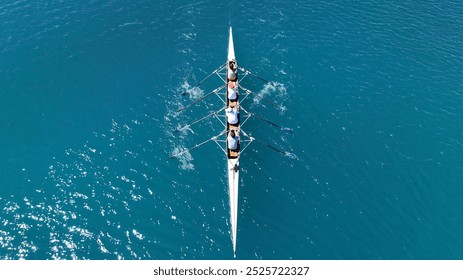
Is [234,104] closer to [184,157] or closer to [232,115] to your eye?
[232,115]

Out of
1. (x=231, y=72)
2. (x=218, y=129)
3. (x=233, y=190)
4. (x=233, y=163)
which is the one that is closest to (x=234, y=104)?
(x=218, y=129)

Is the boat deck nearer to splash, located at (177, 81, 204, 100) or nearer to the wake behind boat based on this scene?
the wake behind boat

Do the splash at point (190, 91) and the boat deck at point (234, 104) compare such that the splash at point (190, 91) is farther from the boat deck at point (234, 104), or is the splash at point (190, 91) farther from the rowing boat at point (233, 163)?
the rowing boat at point (233, 163)

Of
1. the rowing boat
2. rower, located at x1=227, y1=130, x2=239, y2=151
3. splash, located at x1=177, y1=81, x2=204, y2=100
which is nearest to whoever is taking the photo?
the rowing boat

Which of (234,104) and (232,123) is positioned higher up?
(234,104)

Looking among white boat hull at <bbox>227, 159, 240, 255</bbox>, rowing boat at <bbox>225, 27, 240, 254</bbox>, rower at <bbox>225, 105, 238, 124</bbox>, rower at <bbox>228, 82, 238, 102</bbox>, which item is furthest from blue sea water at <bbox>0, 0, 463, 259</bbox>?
rower at <bbox>228, 82, 238, 102</bbox>

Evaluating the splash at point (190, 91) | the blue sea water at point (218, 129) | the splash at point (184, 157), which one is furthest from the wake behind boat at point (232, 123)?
the blue sea water at point (218, 129)
